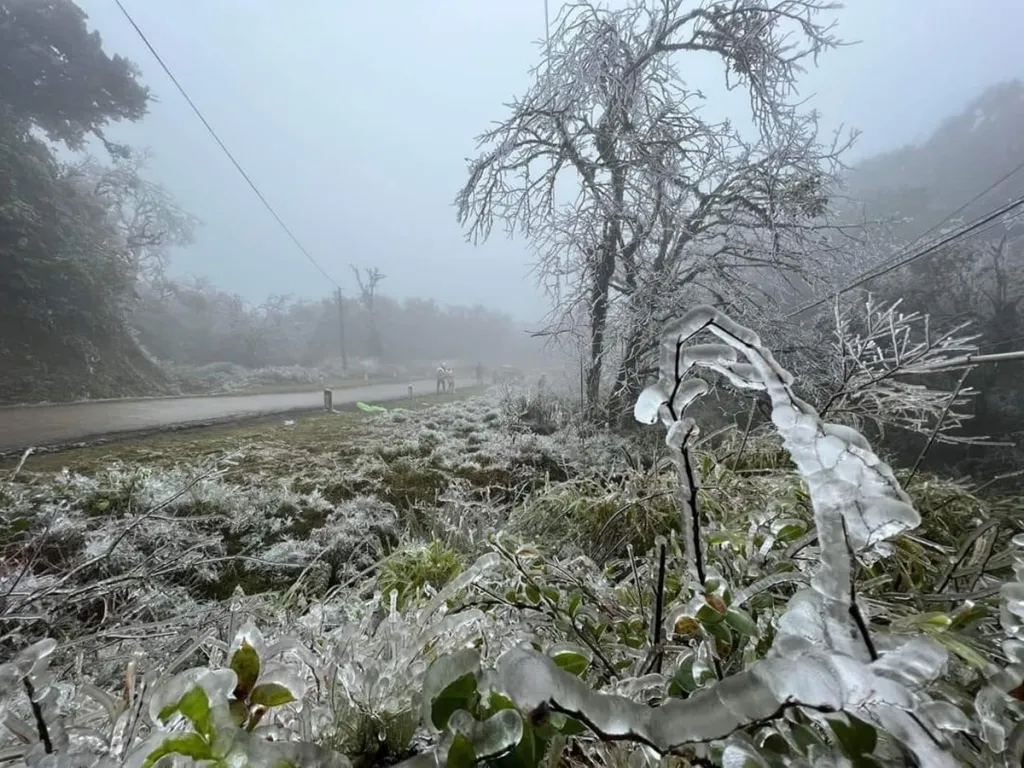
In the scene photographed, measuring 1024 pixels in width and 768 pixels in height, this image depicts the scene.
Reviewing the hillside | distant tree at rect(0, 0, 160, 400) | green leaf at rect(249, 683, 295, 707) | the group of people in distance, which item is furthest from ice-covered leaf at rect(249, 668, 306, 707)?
the group of people in distance

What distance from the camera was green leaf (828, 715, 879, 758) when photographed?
19cm

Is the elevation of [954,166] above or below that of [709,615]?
above

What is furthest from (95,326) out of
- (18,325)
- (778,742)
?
(778,742)

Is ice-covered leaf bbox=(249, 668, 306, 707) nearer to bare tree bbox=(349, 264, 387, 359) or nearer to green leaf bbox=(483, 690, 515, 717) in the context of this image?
green leaf bbox=(483, 690, 515, 717)

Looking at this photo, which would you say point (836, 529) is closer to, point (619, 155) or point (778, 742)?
point (778, 742)

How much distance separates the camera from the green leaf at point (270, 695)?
0.25 m

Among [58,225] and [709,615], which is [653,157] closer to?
[709,615]

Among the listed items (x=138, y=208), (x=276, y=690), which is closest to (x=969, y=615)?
(x=276, y=690)

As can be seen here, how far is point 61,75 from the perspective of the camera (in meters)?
4.64

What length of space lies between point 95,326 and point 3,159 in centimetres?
170

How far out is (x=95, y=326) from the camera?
4633 mm

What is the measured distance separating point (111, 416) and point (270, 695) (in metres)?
4.19

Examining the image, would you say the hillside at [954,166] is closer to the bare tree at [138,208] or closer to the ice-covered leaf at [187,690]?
the ice-covered leaf at [187,690]

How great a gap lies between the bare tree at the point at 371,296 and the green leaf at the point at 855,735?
12004 millimetres
